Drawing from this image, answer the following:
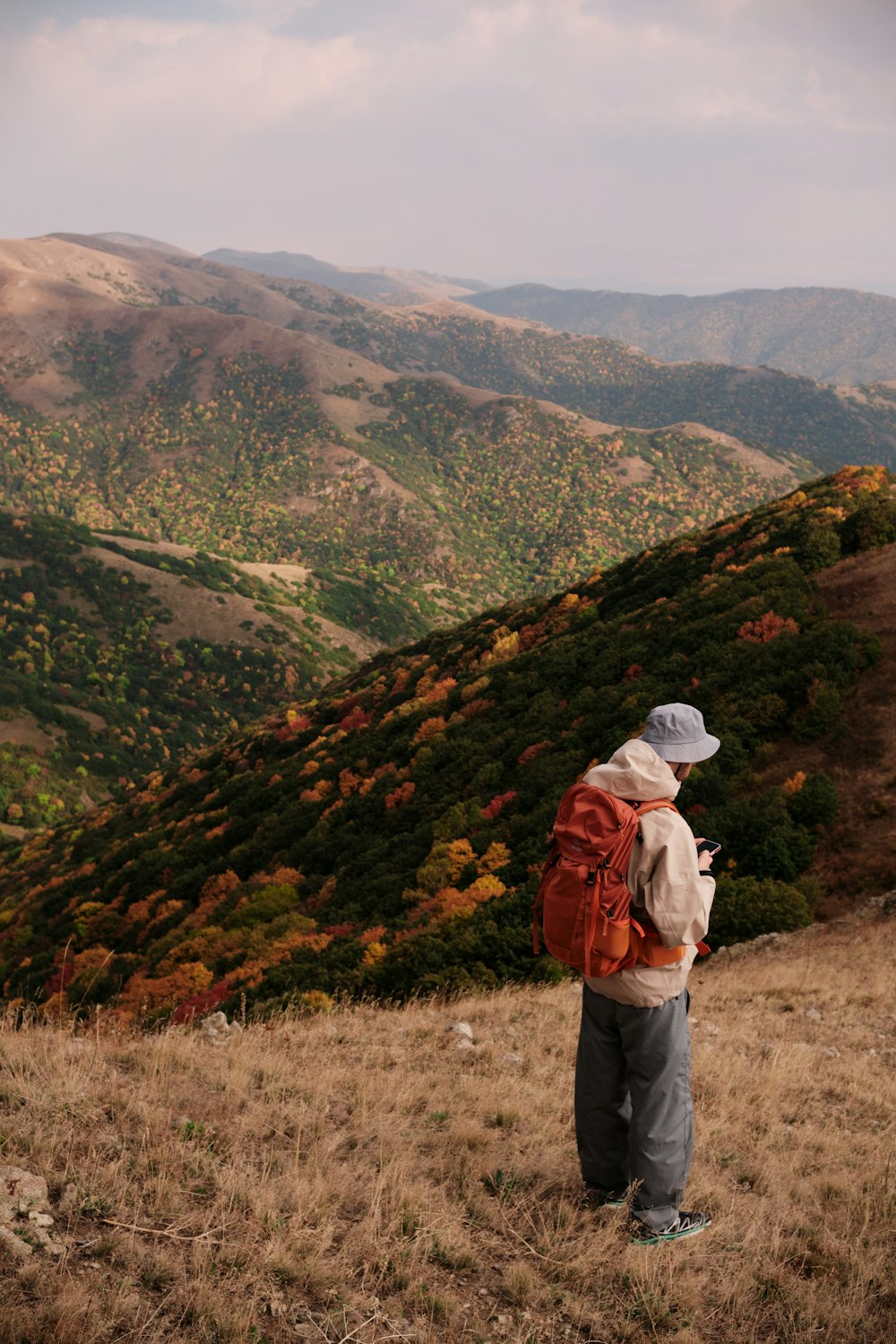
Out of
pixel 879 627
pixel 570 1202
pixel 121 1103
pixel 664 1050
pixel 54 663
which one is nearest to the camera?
pixel 664 1050

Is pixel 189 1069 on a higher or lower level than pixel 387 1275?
lower

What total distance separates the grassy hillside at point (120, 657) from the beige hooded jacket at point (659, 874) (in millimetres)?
97073

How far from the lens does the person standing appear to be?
4.52 m

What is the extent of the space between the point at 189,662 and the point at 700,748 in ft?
444

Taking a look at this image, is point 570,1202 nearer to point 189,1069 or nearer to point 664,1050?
point 664,1050

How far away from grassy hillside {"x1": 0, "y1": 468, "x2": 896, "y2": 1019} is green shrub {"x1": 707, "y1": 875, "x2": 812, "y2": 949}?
0.12 feet

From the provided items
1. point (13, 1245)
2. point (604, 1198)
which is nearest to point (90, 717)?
point (13, 1245)

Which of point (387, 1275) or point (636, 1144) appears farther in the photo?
point (636, 1144)

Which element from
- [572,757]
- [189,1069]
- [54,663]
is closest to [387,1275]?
[189,1069]

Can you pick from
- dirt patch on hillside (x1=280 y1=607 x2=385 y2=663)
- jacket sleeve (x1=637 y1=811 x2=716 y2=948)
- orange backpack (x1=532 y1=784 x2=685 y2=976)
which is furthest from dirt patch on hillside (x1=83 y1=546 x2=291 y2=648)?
jacket sleeve (x1=637 y1=811 x2=716 y2=948)

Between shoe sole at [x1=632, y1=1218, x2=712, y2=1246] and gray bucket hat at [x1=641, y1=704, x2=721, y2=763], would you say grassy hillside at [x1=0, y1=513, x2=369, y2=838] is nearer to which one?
shoe sole at [x1=632, y1=1218, x2=712, y2=1246]

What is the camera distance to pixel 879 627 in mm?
19766

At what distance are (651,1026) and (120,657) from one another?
446 ft

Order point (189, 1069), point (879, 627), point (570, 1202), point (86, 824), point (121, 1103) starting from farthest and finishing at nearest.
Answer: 1. point (86, 824)
2. point (879, 627)
3. point (189, 1069)
4. point (121, 1103)
5. point (570, 1202)
